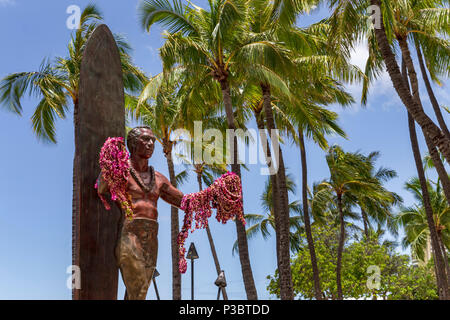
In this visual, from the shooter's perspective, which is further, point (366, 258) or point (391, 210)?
point (391, 210)

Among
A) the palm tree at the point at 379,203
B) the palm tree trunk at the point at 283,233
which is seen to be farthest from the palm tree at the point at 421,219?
the palm tree trunk at the point at 283,233

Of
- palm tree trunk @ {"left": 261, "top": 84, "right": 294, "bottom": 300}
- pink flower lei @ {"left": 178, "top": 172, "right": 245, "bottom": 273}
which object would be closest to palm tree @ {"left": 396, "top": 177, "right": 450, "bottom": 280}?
palm tree trunk @ {"left": 261, "top": 84, "right": 294, "bottom": 300}

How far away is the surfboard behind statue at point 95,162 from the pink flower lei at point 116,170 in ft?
0.67

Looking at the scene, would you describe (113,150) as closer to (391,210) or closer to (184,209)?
(184,209)

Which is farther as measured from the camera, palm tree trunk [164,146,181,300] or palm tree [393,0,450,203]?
palm tree trunk [164,146,181,300]

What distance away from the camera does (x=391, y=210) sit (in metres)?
29.8

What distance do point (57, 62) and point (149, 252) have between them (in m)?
11.6

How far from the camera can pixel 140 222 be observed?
412 centimetres

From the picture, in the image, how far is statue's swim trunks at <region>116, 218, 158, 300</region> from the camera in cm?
402

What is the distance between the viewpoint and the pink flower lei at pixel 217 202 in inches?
176

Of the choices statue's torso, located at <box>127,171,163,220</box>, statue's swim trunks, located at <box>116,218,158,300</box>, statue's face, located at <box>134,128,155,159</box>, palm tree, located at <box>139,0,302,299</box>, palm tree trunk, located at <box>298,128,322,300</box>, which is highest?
palm tree, located at <box>139,0,302,299</box>

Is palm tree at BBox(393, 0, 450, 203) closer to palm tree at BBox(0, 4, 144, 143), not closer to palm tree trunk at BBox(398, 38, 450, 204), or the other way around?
palm tree trunk at BBox(398, 38, 450, 204)

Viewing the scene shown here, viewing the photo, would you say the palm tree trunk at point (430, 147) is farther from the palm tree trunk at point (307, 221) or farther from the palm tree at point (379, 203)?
the palm tree at point (379, 203)
